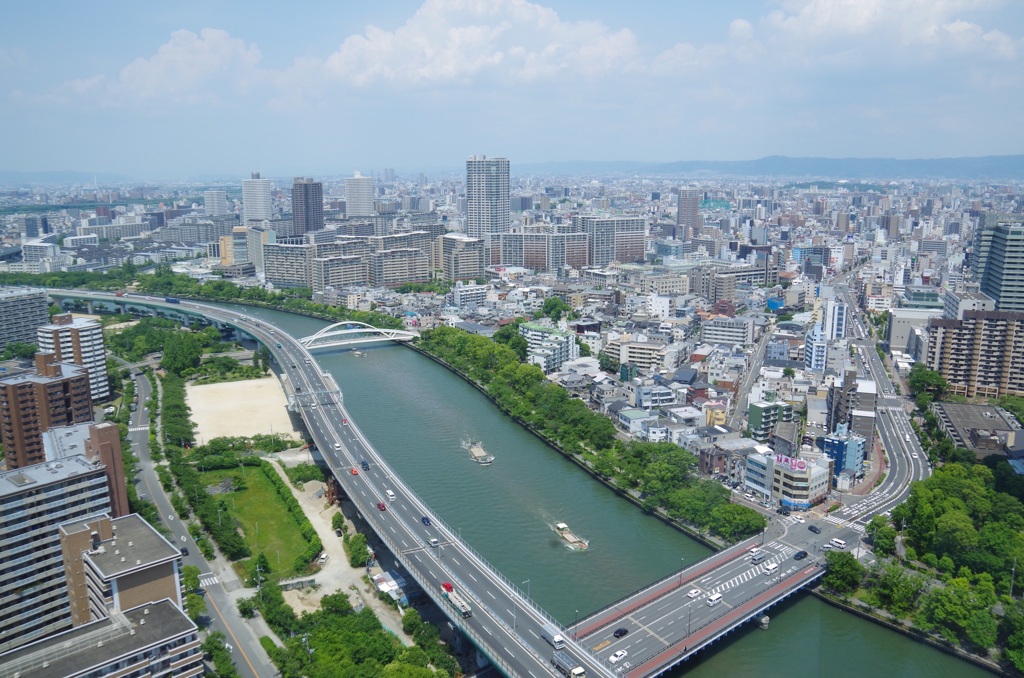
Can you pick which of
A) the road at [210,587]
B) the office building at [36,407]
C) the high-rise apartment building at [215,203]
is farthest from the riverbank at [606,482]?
the high-rise apartment building at [215,203]

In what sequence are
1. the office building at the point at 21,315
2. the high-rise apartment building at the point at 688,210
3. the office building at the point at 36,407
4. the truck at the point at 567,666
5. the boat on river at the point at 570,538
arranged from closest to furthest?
the truck at the point at 567,666 < the boat on river at the point at 570,538 < the office building at the point at 36,407 < the office building at the point at 21,315 < the high-rise apartment building at the point at 688,210

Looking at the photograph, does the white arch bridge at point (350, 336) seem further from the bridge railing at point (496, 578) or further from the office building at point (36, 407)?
the bridge railing at point (496, 578)

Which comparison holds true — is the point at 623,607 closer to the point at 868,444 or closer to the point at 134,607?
the point at 134,607

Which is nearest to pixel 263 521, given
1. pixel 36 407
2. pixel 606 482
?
pixel 36 407

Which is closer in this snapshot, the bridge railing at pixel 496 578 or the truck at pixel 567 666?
the truck at pixel 567 666

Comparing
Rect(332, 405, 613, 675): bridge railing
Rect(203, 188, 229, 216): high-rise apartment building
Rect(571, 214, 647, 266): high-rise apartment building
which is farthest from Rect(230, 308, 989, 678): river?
Rect(203, 188, 229, 216): high-rise apartment building

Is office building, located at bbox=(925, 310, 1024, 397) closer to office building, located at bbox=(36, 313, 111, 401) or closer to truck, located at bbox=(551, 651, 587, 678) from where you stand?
truck, located at bbox=(551, 651, 587, 678)

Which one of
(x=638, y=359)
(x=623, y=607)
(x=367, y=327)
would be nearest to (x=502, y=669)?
(x=623, y=607)
